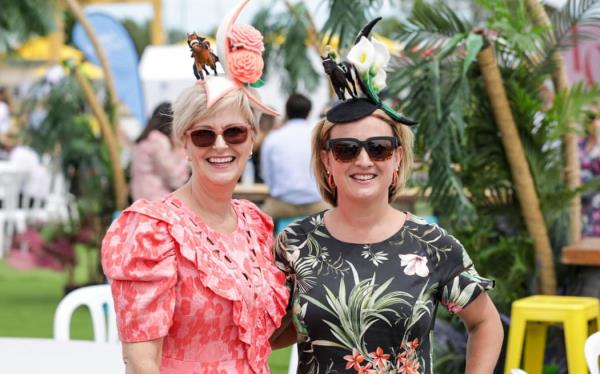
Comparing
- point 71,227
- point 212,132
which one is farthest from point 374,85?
point 71,227

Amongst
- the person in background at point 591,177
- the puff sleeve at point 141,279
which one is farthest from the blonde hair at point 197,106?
the person in background at point 591,177

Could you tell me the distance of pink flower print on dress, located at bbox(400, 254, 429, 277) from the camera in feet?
9.58

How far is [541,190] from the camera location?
5.86 metres

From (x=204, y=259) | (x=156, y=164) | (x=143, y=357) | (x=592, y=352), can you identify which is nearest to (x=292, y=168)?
(x=156, y=164)

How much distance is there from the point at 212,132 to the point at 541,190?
350cm

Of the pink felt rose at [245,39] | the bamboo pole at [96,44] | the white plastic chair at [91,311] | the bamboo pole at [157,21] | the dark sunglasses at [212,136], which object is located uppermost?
the bamboo pole at [157,21]

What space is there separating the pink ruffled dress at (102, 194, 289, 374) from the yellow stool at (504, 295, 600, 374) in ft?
8.79

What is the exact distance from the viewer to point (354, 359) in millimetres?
2861

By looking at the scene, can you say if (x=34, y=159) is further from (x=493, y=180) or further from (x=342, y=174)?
(x=342, y=174)

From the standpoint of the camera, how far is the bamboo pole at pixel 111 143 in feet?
31.0

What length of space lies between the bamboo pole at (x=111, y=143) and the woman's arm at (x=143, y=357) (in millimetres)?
6719

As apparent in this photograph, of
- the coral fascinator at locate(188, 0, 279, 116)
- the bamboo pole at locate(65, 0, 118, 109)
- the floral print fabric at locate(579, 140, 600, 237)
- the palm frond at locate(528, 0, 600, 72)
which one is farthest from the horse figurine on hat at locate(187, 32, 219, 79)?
the bamboo pole at locate(65, 0, 118, 109)

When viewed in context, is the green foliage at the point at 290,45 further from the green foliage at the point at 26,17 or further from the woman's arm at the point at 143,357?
the woman's arm at the point at 143,357

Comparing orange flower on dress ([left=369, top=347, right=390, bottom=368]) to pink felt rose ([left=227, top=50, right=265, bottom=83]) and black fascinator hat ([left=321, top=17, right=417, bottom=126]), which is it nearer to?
black fascinator hat ([left=321, top=17, right=417, bottom=126])
